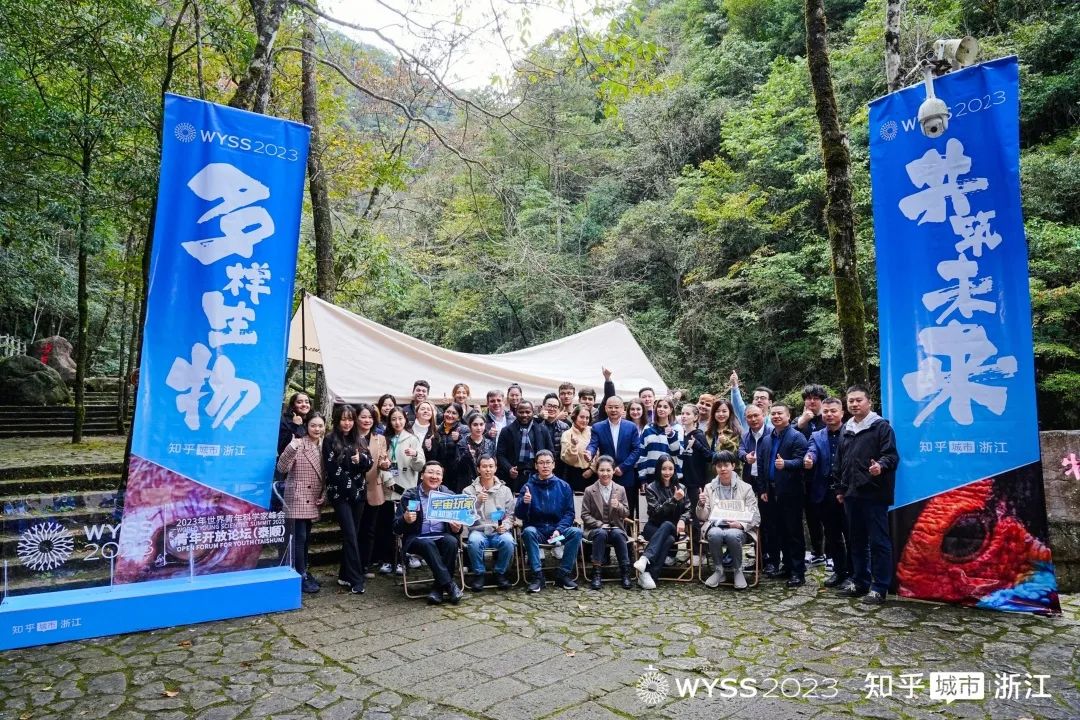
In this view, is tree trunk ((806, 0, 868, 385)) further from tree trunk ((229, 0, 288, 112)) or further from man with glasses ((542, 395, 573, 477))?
tree trunk ((229, 0, 288, 112))

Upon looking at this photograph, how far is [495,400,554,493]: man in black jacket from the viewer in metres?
5.64

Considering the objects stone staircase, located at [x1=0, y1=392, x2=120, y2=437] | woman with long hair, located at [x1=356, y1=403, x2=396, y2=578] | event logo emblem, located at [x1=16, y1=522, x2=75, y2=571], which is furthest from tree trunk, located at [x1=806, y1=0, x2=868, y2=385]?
stone staircase, located at [x1=0, y1=392, x2=120, y2=437]

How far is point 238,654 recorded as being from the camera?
3.58 meters

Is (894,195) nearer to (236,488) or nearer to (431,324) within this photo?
(236,488)

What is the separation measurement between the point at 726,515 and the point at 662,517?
1.64 ft

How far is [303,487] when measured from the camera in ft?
16.0

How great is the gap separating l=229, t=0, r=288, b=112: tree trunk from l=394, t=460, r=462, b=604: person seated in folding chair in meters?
3.34

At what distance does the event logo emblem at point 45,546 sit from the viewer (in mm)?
3715

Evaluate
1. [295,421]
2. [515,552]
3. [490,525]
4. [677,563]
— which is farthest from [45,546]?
[677,563]

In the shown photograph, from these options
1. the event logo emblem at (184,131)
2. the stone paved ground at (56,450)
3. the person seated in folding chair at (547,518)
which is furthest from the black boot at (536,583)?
the stone paved ground at (56,450)

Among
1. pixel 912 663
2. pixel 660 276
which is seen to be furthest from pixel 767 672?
pixel 660 276

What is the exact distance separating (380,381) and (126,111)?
3.47 metres

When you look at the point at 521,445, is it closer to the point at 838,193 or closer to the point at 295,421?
the point at 295,421

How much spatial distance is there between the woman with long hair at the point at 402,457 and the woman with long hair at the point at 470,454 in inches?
12.2
